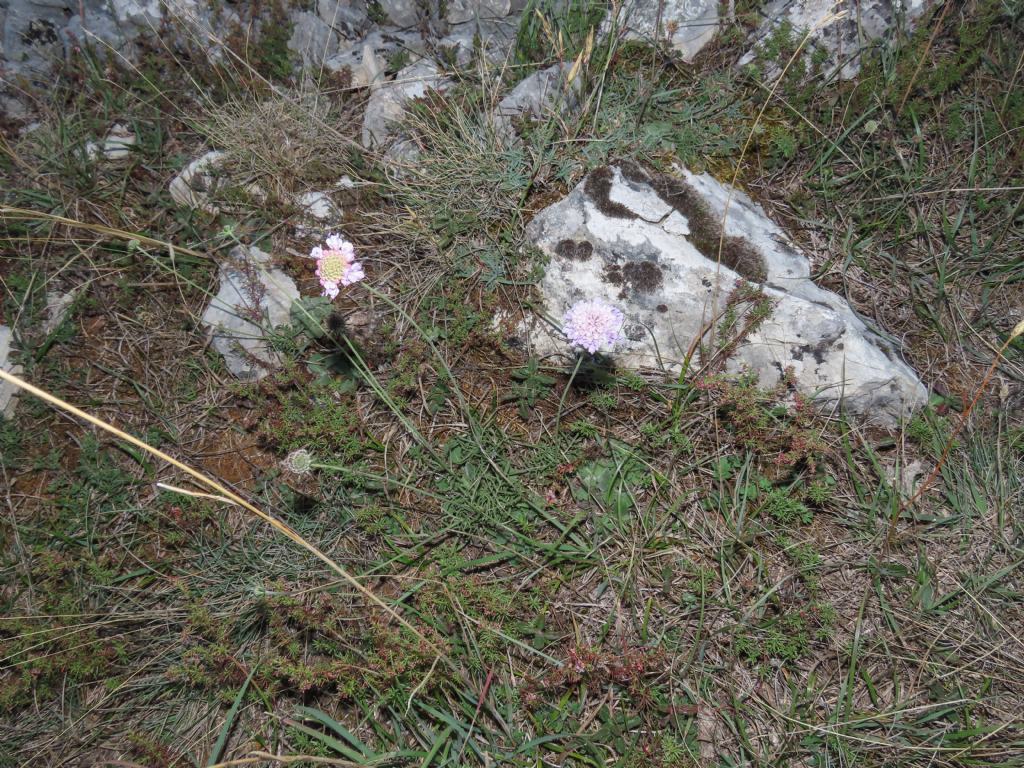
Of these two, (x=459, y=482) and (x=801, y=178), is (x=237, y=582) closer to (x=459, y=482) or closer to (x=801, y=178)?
(x=459, y=482)

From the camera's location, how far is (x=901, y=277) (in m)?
3.08

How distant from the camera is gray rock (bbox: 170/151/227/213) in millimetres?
3523

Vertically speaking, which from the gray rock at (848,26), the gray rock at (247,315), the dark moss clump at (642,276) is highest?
the gray rock at (848,26)

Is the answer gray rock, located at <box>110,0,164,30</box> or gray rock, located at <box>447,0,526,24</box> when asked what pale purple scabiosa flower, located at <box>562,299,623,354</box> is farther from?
gray rock, located at <box>110,0,164,30</box>

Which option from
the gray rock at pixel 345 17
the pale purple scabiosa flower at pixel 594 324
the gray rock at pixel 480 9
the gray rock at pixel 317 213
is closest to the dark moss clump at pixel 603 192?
the pale purple scabiosa flower at pixel 594 324

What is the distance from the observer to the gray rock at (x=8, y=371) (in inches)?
123

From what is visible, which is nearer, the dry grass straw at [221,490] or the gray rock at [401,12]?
the dry grass straw at [221,490]

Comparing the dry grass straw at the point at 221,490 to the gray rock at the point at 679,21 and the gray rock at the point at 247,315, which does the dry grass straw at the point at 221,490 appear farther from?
the gray rock at the point at 679,21

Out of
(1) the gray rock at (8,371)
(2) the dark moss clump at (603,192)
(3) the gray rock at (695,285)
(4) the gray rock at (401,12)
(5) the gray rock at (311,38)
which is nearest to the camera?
(3) the gray rock at (695,285)

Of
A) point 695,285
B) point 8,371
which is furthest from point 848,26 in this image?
point 8,371

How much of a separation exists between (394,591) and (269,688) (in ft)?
1.90

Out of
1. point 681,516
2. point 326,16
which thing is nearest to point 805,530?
point 681,516

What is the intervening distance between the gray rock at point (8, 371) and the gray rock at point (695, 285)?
264 cm

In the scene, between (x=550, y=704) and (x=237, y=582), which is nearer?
(x=550, y=704)
